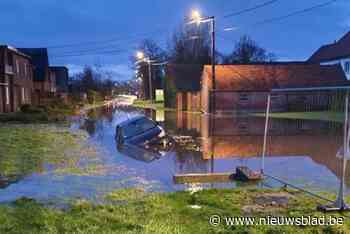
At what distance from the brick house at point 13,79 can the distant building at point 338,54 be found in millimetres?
41049

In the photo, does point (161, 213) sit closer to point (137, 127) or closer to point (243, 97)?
point (137, 127)

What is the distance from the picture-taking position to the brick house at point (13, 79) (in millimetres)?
33188

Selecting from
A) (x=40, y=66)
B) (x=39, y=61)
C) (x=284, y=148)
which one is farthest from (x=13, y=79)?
(x=284, y=148)

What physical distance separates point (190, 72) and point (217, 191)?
47708mm

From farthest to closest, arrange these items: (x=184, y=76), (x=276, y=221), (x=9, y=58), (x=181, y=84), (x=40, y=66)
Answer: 1. (x=40, y=66)
2. (x=184, y=76)
3. (x=181, y=84)
4. (x=9, y=58)
5. (x=276, y=221)

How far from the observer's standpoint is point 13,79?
1422 inches

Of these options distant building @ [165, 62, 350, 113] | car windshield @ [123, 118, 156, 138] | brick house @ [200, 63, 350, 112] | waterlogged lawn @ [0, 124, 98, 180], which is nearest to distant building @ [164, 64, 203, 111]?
distant building @ [165, 62, 350, 113]

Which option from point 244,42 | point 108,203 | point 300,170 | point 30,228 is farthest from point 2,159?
point 244,42

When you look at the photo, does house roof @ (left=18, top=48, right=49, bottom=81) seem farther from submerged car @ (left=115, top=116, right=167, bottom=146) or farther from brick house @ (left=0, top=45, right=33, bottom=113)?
submerged car @ (left=115, top=116, right=167, bottom=146)

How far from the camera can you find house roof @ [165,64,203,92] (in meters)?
52.9

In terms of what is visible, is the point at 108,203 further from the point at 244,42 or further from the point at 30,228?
the point at 244,42

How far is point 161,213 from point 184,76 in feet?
159

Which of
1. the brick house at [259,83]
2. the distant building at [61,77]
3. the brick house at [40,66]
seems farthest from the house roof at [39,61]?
the brick house at [259,83]

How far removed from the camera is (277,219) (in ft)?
18.8
